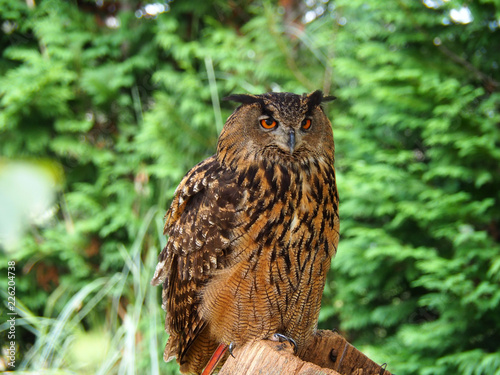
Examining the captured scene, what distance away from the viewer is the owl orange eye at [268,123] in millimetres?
1343

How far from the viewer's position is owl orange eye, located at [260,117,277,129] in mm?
1343

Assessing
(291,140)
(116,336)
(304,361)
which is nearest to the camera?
(304,361)

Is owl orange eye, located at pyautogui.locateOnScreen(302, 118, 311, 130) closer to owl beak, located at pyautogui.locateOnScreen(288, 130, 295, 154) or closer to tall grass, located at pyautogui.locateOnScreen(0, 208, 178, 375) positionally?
owl beak, located at pyautogui.locateOnScreen(288, 130, 295, 154)

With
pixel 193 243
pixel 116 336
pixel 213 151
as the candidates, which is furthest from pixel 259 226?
pixel 213 151

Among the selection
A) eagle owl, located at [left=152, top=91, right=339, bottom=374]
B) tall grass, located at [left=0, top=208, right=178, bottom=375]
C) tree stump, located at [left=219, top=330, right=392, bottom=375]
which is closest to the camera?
tree stump, located at [left=219, top=330, right=392, bottom=375]

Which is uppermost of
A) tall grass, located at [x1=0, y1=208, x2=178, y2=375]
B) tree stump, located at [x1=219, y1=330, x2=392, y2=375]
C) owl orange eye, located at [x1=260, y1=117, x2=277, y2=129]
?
owl orange eye, located at [x1=260, y1=117, x2=277, y2=129]

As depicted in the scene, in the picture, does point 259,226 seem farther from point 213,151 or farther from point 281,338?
point 213,151

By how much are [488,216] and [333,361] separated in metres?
1.25

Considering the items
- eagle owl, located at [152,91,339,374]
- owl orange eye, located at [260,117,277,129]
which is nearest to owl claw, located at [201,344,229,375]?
eagle owl, located at [152,91,339,374]

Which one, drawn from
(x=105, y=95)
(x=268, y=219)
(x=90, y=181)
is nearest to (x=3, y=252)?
(x=90, y=181)

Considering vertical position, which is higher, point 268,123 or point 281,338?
point 268,123

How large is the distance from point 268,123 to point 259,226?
31 cm

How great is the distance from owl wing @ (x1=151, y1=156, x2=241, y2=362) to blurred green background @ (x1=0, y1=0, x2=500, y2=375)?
24.3 inches

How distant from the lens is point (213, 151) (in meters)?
3.13
